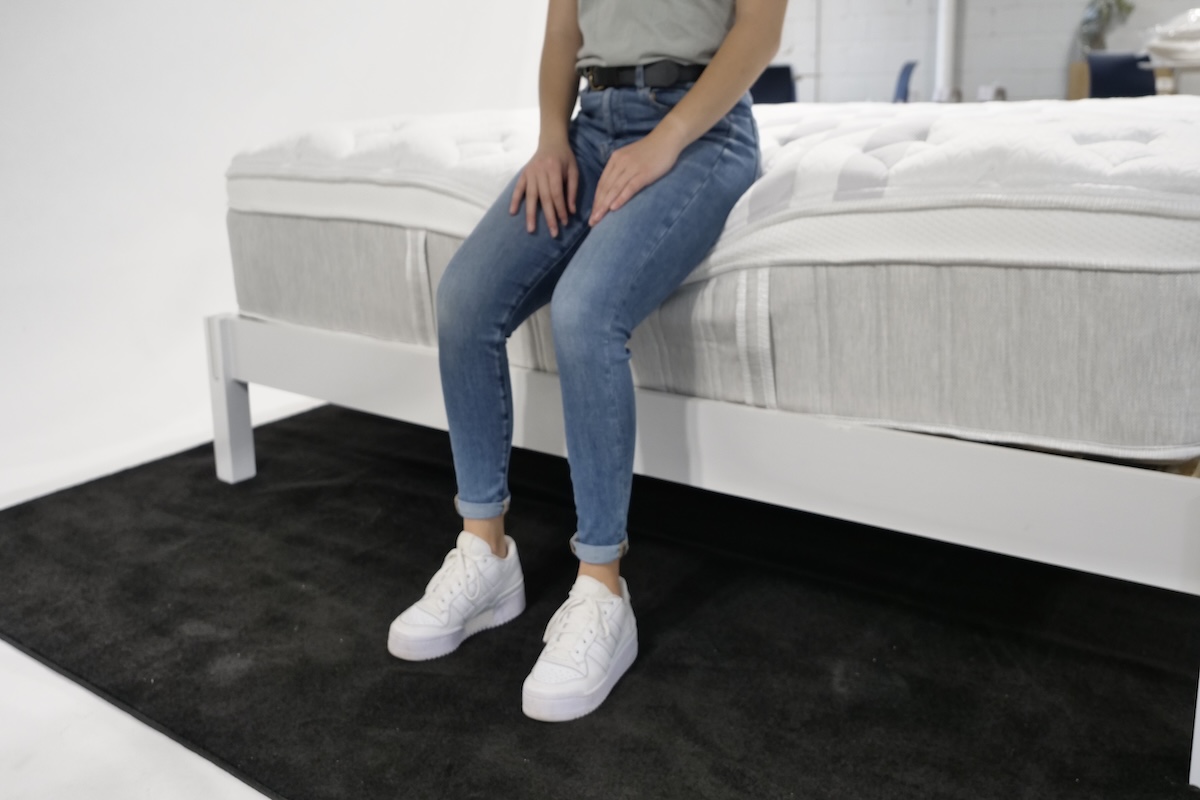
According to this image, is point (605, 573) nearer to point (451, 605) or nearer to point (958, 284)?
point (451, 605)

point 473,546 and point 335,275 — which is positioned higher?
point 335,275

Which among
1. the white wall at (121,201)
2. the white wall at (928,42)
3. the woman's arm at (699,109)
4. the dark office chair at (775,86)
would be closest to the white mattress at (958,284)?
the woman's arm at (699,109)

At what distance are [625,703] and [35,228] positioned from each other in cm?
151

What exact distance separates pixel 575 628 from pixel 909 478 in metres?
0.38

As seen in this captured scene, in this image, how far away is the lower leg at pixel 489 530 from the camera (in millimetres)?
1179

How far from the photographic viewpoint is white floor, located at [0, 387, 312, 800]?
0.99 meters

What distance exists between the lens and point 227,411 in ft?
5.68

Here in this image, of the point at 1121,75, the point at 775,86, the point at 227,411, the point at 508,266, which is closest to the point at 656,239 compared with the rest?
the point at 508,266

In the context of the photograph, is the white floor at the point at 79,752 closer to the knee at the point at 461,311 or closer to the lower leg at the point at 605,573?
the lower leg at the point at 605,573

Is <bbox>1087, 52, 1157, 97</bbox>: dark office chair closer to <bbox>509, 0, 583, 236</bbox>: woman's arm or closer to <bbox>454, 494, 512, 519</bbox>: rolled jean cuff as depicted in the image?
<bbox>509, 0, 583, 236</bbox>: woman's arm

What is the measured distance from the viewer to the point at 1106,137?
1.05m

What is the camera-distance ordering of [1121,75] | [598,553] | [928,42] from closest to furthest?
[598,553] < [1121,75] < [928,42]

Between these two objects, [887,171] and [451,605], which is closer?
[887,171]

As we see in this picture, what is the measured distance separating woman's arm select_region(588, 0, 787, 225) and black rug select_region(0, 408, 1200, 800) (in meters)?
0.53
